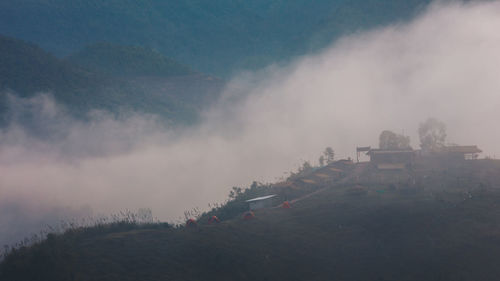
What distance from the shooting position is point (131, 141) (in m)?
128

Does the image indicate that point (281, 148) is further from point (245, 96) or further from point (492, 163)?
point (492, 163)

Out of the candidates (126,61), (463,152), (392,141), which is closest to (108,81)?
(126,61)

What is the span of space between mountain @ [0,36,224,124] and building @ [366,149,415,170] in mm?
86526

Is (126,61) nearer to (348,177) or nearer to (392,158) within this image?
(348,177)

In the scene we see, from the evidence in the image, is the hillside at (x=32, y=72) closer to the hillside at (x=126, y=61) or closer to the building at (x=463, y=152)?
the hillside at (x=126, y=61)

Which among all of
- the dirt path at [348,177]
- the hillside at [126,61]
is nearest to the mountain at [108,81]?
the hillside at [126,61]

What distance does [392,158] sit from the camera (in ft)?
246

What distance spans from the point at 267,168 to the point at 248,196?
2299 inches

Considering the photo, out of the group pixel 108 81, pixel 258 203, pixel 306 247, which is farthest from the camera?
pixel 108 81

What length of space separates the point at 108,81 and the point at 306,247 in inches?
4962

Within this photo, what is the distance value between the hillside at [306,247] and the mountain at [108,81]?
85252 mm

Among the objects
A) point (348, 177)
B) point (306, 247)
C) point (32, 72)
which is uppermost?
point (32, 72)

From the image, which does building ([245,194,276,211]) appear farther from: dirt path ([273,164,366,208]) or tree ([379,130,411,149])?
tree ([379,130,411,149])

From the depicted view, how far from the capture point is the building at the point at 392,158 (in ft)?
239
